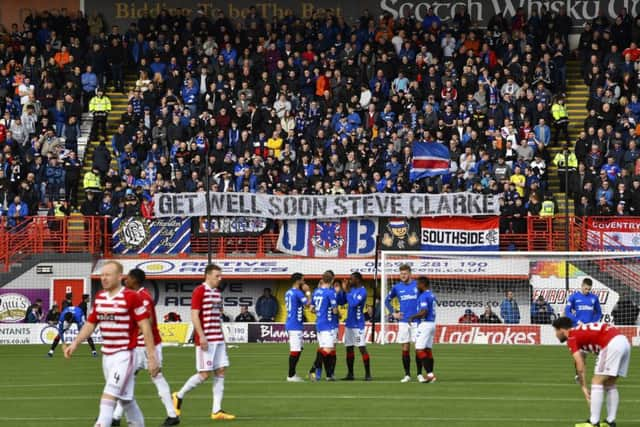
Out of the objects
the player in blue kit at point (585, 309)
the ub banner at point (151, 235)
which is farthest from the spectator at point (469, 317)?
the player in blue kit at point (585, 309)

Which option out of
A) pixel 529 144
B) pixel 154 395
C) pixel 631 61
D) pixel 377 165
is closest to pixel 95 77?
pixel 377 165

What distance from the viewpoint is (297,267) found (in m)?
41.1

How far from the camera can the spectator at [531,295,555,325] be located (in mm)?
38906

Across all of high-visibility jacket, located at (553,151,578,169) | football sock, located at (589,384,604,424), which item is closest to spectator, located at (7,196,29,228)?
high-visibility jacket, located at (553,151,578,169)

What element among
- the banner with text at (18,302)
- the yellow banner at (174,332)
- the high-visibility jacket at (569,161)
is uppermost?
the high-visibility jacket at (569,161)

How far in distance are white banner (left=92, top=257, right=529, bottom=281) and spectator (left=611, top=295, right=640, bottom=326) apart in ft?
11.9

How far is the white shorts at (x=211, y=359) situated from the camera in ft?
58.3

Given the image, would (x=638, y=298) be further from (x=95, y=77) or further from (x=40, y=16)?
(x=40, y=16)

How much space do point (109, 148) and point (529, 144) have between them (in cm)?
1479

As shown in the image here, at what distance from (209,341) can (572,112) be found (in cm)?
3070

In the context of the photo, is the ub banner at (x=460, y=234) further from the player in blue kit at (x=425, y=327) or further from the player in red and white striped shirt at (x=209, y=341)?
the player in red and white striped shirt at (x=209, y=341)

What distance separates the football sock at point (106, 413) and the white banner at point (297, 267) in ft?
88.6

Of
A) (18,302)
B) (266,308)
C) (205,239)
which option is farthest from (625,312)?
(18,302)

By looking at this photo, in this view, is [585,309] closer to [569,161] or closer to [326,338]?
[326,338]
